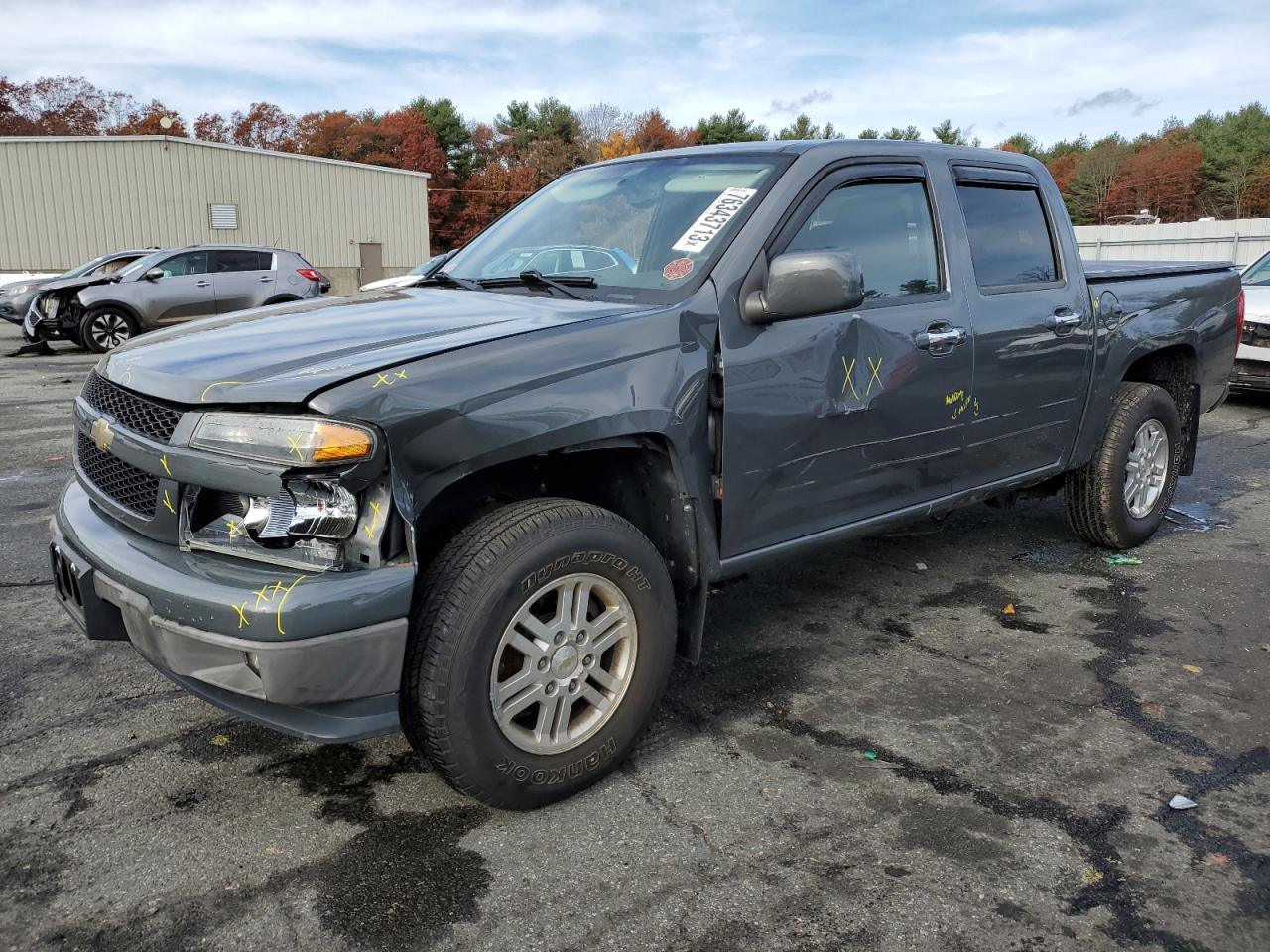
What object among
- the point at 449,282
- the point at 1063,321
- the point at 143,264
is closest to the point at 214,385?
the point at 449,282

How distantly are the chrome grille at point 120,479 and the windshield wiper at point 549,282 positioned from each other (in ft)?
4.42

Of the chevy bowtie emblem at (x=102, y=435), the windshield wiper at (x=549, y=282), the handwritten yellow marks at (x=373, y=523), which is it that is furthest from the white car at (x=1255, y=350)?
the chevy bowtie emblem at (x=102, y=435)

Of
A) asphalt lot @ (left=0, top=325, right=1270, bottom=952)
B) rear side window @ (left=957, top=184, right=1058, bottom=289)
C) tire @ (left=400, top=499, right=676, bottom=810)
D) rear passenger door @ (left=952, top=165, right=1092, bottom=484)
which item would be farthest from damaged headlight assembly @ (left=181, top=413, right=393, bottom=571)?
rear side window @ (left=957, top=184, right=1058, bottom=289)

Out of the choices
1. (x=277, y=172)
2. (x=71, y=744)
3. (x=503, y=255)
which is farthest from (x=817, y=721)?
(x=277, y=172)

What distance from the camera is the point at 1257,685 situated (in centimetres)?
364

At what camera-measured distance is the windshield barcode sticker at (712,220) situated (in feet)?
10.6

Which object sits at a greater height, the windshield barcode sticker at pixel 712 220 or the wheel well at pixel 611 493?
the windshield barcode sticker at pixel 712 220

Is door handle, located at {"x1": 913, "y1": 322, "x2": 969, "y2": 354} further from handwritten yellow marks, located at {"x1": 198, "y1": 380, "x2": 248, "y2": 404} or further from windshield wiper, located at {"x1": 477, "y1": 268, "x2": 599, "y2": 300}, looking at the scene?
handwritten yellow marks, located at {"x1": 198, "y1": 380, "x2": 248, "y2": 404}

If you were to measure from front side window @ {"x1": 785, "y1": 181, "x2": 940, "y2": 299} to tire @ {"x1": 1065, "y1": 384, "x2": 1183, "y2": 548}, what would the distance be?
1668 mm

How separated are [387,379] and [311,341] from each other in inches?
18.3

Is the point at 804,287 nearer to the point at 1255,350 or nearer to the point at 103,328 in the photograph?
the point at 1255,350

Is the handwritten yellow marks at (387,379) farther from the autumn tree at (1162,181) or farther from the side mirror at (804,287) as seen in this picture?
the autumn tree at (1162,181)

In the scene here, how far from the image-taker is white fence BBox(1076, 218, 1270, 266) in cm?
2209

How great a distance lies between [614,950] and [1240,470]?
22.1 ft
